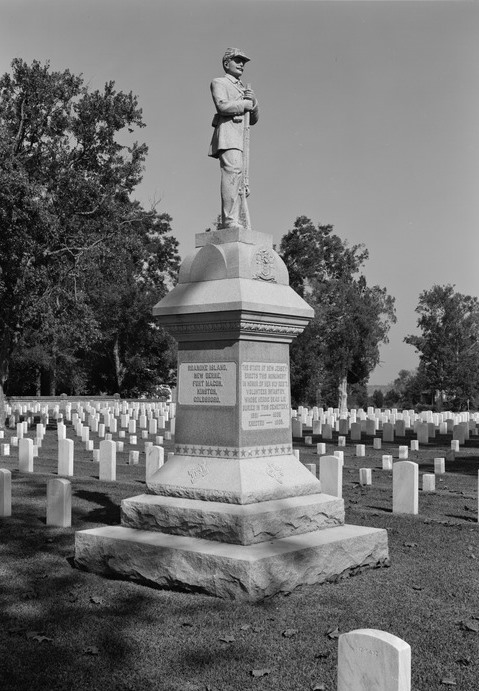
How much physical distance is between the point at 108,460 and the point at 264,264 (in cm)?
765

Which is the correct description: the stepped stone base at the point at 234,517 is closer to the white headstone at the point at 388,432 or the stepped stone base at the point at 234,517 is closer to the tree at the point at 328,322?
the white headstone at the point at 388,432

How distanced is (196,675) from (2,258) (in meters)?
23.1

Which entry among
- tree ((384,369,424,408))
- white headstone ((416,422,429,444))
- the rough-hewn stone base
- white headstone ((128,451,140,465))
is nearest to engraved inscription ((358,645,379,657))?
the rough-hewn stone base

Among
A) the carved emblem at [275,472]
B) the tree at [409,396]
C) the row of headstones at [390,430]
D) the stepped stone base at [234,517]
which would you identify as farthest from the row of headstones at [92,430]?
the tree at [409,396]

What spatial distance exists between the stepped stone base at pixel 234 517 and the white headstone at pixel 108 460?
22.6 feet

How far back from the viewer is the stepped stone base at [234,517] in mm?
6863

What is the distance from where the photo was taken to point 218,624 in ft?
18.8

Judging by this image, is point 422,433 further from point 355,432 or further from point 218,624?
point 218,624

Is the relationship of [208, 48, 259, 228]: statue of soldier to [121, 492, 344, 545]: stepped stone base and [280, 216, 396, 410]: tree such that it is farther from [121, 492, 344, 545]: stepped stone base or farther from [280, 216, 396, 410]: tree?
[280, 216, 396, 410]: tree

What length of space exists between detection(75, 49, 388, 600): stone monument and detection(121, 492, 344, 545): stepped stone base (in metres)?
0.01

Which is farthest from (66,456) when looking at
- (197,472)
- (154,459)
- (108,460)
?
(197,472)

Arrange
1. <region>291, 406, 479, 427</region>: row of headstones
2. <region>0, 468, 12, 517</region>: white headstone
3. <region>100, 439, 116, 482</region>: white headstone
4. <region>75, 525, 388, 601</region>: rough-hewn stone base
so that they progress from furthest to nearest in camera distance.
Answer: <region>291, 406, 479, 427</region>: row of headstones
<region>100, 439, 116, 482</region>: white headstone
<region>0, 468, 12, 517</region>: white headstone
<region>75, 525, 388, 601</region>: rough-hewn stone base

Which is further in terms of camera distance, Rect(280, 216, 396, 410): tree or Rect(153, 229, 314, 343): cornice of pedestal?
Rect(280, 216, 396, 410): tree

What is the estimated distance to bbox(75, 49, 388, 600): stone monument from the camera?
6805 mm
